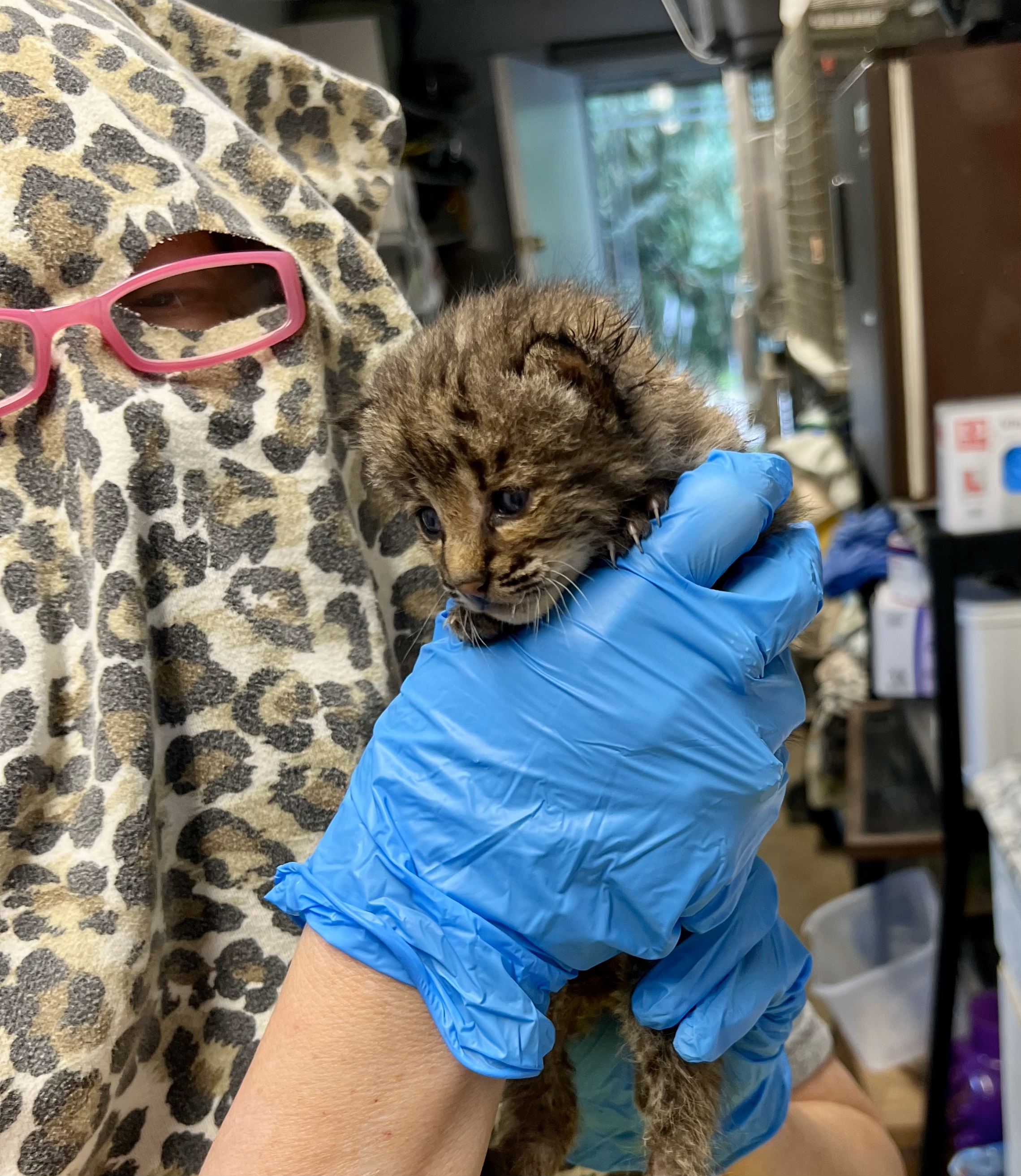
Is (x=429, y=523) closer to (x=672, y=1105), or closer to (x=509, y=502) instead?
(x=509, y=502)

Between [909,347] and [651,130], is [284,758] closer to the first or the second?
[909,347]

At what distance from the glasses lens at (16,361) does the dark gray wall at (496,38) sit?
12.9 feet

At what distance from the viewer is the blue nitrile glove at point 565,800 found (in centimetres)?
88

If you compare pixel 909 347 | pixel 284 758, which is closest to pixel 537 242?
pixel 909 347

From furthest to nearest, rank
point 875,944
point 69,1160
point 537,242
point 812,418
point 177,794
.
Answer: point 537,242 → point 812,418 → point 875,944 → point 177,794 → point 69,1160

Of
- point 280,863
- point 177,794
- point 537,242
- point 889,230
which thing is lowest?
point 280,863

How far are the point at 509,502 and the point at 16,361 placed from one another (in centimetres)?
59

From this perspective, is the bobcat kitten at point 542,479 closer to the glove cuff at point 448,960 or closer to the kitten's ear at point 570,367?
the kitten's ear at point 570,367

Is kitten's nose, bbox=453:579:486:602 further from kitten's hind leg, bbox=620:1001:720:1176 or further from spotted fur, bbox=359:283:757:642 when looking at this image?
kitten's hind leg, bbox=620:1001:720:1176

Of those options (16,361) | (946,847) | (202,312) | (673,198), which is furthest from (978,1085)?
(673,198)

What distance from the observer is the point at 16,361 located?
3.18 feet

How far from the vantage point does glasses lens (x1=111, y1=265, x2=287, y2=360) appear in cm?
100

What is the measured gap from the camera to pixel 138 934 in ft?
2.89

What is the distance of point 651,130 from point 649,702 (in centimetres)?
552
